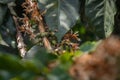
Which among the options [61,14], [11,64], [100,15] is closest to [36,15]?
[61,14]

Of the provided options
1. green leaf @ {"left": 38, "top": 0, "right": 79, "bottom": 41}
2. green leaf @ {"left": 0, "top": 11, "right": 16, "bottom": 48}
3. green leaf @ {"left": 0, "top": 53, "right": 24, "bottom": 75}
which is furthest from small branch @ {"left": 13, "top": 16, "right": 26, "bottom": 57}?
green leaf @ {"left": 0, "top": 53, "right": 24, "bottom": 75}

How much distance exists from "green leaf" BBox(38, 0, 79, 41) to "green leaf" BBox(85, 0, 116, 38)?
56mm

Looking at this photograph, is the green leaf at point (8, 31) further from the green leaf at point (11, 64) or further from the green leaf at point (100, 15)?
the green leaf at point (11, 64)

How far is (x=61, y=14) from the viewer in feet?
4.75

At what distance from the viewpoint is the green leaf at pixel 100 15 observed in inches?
59.3

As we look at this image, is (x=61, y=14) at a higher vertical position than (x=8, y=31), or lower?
lower

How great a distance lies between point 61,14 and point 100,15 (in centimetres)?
16

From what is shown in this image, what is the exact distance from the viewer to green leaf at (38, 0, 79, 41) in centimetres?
141

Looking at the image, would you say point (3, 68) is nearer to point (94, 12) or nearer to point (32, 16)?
point (32, 16)

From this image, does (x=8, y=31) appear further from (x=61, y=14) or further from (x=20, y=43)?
(x=61, y=14)

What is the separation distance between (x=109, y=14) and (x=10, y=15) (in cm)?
39

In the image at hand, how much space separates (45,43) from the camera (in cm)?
146

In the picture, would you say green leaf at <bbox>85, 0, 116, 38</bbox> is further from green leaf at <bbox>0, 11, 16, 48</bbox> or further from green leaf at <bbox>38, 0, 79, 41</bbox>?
green leaf at <bbox>0, 11, 16, 48</bbox>

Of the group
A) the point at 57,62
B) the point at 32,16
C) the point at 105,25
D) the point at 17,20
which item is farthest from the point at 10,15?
the point at 57,62
